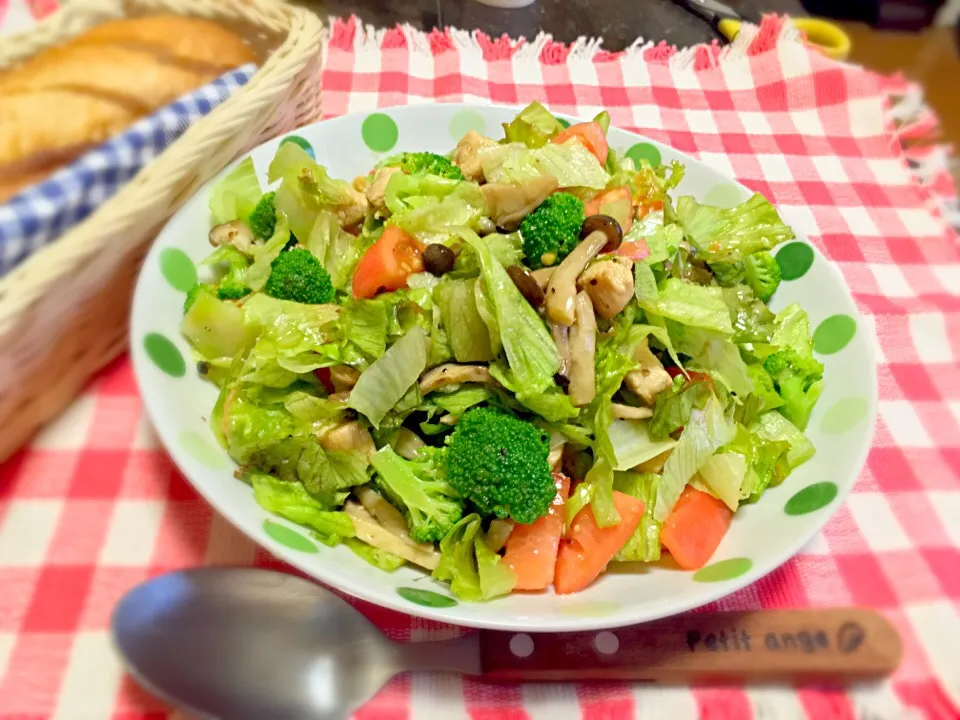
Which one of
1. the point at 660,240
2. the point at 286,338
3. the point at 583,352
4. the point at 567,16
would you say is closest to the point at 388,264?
the point at 286,338

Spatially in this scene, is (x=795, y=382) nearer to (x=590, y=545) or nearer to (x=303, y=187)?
(x=590, y=545)

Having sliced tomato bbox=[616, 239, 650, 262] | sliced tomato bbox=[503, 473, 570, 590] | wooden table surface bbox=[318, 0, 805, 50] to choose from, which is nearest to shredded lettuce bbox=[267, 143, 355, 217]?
sliced tomato bbox=[616, 239, 650, 262]

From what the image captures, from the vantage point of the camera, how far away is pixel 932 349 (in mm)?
2256

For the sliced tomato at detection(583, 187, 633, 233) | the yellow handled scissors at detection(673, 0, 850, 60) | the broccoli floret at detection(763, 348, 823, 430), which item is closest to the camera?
the broccoli floret at detection(763, 348, 823, 430)

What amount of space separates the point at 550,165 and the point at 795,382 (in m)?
0.85

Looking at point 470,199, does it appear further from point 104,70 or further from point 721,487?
point 104,70

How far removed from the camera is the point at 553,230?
1.67 metres

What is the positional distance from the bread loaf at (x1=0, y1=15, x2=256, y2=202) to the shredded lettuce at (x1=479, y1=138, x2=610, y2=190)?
0.89 m

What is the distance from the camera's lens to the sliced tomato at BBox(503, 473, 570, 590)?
1385 mm

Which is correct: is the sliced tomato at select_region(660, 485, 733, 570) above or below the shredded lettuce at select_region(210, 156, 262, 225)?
below

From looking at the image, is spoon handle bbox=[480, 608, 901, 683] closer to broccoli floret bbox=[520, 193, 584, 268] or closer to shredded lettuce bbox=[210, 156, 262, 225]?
broccoli floret bbox=[520, 193, 584, 268]

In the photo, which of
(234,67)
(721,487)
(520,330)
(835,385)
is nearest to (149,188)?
(234,67)

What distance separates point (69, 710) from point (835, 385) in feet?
5.98

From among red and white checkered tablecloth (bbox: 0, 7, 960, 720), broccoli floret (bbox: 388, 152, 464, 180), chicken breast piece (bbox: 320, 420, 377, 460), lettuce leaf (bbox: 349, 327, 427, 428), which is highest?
broccoli floret (bbox: 388, 152, 464, 180)
